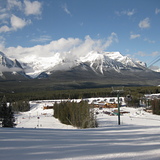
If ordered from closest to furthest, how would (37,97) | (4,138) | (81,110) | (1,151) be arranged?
1. (1,151)
2. (4,138)
3. (81,110)
4. (37,97)

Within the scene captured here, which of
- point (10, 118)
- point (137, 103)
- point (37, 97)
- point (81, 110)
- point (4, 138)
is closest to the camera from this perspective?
point (4, 138)

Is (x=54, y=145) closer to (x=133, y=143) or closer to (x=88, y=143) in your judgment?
(x=88, y=143)

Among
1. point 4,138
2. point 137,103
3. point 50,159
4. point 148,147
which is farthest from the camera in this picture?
point 137,103

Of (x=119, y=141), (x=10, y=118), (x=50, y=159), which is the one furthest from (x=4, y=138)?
(x=10, y=118)

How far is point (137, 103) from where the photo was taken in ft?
281

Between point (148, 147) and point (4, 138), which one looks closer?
point (148, 147)

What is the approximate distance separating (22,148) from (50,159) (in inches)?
44.4

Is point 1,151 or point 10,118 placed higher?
point 1,151

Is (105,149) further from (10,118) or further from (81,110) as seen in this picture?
(10,118)

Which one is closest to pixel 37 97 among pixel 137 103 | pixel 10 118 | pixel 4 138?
pixel 137 103

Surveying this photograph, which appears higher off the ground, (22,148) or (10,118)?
(22,148)

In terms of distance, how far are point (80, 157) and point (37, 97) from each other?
141304 mm

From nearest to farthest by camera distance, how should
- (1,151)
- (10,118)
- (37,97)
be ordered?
(1,151), (10,118), (37,97)

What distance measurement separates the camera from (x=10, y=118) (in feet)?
121
